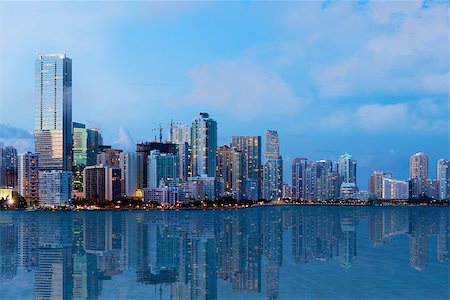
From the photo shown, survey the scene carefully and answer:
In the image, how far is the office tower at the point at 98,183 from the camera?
15375cm

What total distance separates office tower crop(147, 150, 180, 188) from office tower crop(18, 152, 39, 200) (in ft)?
104

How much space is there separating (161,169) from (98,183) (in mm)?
21505

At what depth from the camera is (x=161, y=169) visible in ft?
557

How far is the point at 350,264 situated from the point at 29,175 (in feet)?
461

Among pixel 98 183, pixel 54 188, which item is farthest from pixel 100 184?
pixel 54 188

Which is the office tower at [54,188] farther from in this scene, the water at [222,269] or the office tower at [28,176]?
the water at [222,269]

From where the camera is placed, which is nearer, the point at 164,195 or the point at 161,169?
A: the point at 164,195

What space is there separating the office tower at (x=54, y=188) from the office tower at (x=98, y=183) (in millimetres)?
6862

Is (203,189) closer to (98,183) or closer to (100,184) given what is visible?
(100,184)

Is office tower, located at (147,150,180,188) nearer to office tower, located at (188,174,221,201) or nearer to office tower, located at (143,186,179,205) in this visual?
office tower, located at (188,174,221,201)

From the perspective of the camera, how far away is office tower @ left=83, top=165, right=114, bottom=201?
15375cm

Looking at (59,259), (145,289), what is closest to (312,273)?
(145,289)

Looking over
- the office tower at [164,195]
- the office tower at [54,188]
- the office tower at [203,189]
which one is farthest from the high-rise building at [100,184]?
the office tower at [203,189]

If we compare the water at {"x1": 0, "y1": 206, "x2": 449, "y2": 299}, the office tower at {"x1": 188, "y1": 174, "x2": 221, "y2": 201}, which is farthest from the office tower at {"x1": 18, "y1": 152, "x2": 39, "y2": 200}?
the water at {"x1": 0, "y1": 206, "x2": 449, "y2": 299}
